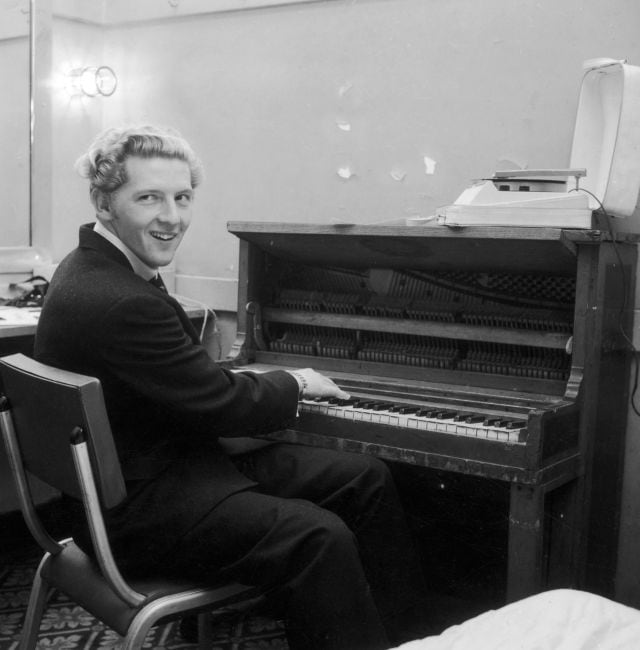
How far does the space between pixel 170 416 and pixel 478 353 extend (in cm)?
104

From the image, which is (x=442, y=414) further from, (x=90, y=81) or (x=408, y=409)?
(x=90, y=81)

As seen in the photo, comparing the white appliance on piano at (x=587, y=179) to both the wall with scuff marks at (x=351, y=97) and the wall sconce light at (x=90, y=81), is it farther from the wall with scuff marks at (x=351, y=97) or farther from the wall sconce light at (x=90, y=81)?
the wall sconce light at (x=90, y=81)

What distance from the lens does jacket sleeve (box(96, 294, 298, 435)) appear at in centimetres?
197

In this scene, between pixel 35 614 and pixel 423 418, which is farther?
pixel 423 418

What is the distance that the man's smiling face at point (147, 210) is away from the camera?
2.18 meters

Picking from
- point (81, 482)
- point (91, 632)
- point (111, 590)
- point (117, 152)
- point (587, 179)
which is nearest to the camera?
point (81, 482)

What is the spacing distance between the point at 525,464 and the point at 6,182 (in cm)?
256

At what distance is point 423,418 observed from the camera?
2.37 metres

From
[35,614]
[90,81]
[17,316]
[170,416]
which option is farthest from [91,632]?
[90,81]

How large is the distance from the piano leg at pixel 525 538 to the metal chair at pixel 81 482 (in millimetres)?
632

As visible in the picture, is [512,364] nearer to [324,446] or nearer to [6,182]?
[324,446]

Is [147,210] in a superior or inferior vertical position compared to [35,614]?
superior

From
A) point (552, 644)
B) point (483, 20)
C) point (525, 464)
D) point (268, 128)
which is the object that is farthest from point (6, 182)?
point (552, 644)

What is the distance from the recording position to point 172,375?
6.61 ft
